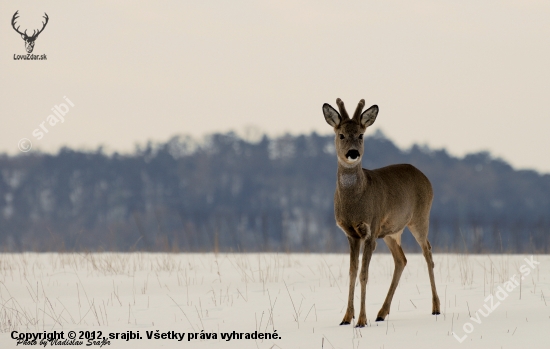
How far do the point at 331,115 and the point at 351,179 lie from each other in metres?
0.78

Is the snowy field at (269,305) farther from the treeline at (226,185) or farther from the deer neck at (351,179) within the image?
the treeline at (226,185)

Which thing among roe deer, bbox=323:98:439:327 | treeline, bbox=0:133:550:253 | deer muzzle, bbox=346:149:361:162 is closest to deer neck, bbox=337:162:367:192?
roe deer, bbox=323:98:439:327

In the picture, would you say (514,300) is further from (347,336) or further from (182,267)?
(182,267)

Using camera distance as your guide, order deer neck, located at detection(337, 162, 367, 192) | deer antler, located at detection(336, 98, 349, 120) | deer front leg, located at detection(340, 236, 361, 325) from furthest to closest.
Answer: deer antler, located at detection(336, 98, 349, 120)
deer neck, located at detection(337, 162, 367, 192)
deer front leg, located at detection(340, 236, 361, 325)

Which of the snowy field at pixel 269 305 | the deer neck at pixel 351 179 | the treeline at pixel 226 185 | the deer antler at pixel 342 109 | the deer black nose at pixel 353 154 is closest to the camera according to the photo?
the snowy field at pixel 269 305

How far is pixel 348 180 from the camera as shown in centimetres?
832

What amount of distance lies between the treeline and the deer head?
55.2 m

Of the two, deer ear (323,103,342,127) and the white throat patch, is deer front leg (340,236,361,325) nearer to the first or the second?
the white throat patch

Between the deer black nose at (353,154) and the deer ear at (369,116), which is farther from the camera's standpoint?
the deer ear at (369,116)

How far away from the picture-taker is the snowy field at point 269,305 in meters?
7.81

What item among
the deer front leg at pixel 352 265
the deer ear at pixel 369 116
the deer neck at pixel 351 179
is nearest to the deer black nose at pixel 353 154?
the deer neck at pixel 351 179

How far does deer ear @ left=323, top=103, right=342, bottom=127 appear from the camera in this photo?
831 centimetres

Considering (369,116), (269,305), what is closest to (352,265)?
(369,116)

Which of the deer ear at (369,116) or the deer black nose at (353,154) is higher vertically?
the deer ear at (369,116)
